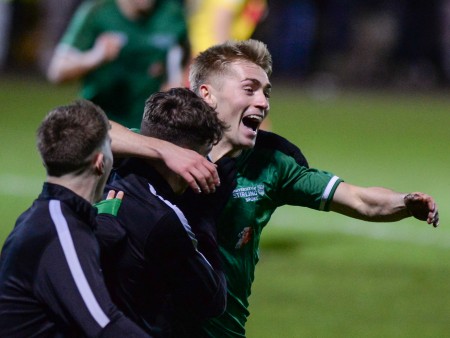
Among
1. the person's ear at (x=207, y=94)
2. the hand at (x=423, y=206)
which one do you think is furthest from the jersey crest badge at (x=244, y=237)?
the hand at (x=423, y=206)

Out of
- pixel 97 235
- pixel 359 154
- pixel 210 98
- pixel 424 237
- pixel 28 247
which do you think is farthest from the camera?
pixel 359 154

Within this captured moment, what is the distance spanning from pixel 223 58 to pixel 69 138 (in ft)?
4.95

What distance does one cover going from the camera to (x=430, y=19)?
26.1 m

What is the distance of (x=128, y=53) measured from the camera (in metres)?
10.2

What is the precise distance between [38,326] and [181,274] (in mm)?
672

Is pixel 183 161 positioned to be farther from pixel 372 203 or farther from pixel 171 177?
pixel 372 203

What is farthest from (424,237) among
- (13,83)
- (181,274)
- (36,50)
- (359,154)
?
(36,50)

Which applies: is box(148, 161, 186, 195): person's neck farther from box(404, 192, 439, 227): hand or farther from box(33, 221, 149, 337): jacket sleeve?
box(404, 192, 439, 227): hand

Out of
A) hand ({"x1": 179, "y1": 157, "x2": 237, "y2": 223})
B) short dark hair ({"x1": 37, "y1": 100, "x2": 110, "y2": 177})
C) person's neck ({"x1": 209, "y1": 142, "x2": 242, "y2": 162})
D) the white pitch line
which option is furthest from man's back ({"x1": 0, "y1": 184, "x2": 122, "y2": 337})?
the white pitch line

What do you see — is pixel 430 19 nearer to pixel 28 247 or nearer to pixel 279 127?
pixel 279 127

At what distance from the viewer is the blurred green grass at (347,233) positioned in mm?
8766

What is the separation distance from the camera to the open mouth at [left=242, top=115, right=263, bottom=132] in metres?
5.82

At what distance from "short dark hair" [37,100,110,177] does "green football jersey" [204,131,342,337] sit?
140 cm

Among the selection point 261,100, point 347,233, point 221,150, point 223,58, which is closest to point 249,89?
point 261,100
